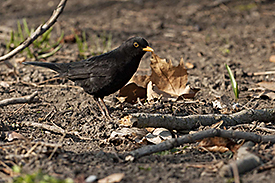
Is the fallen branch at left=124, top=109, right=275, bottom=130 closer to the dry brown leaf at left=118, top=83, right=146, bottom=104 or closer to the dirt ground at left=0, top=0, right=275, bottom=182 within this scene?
the dirt ground at left=0, top=0, right=275, bottom=182

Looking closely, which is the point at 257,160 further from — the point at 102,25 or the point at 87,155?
the point at 102,25

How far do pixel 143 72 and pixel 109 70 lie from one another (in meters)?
1.55

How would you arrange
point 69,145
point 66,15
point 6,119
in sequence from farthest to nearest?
point 66,15 → point 6,119 → point 69,145

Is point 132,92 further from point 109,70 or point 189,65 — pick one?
point 189,65

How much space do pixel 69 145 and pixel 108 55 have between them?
169 centimetres

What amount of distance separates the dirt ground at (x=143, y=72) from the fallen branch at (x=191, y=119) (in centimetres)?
27

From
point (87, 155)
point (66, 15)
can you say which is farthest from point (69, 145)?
point (66, 15)

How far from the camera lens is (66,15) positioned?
9.07 metres

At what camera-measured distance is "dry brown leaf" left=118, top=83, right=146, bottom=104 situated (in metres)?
4.73

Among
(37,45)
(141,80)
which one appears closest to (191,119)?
(141,80)

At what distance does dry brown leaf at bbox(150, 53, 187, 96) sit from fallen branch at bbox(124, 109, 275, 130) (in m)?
0.81

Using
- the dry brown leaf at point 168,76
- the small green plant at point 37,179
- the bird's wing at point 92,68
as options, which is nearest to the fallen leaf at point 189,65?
the dry brown leaf at point 168,76

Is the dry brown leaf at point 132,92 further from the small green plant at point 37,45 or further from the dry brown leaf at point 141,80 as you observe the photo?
the small green plant at point 37,45

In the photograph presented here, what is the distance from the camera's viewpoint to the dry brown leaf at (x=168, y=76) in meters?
4.62
